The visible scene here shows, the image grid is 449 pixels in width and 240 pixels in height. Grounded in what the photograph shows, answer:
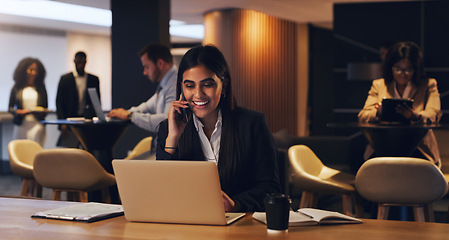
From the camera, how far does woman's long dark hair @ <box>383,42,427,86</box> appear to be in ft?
13.7

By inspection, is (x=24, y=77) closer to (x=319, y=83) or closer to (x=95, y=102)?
(x=95, y=102)

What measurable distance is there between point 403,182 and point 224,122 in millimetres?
1384

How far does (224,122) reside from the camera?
252 centimetres

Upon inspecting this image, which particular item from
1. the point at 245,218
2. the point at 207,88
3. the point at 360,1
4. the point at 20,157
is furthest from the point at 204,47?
the point at 360,1

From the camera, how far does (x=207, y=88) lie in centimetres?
249

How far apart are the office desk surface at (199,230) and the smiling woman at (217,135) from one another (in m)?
0.54

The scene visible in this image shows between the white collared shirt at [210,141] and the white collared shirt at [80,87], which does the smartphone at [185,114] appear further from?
the white collared shirt at [80,87]

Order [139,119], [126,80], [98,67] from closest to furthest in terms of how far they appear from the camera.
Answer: [139,119] → [126,80] → [98,67]

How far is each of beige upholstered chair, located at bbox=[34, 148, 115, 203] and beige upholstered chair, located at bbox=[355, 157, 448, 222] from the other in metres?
1.92

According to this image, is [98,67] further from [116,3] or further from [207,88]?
[207,88]

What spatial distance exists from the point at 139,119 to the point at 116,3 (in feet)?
11.2

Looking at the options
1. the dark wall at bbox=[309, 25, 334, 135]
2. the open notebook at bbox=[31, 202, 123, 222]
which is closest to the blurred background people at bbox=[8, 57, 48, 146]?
the open notebook at bbox=[31, 202, 123, 222]

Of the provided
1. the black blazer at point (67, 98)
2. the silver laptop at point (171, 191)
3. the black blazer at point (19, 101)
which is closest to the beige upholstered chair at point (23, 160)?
the black blazer at point (67, 98)

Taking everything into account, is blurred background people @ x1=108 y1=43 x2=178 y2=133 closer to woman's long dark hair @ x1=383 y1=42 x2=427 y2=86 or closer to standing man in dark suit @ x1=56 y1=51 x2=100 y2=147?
standing man in dark suit @ x1=56 y1=51 x2=100 y2=147
